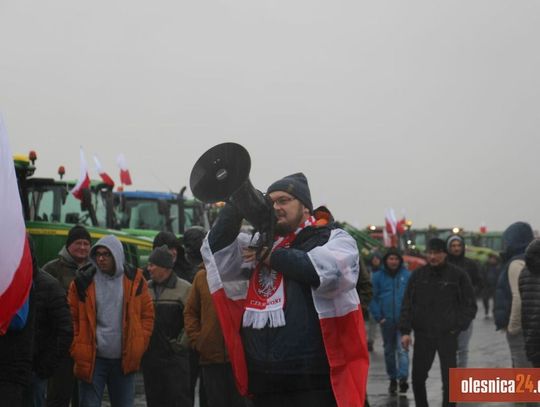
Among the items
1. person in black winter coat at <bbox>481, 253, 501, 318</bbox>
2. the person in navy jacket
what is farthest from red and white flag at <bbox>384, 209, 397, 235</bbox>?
the person in navy jacket

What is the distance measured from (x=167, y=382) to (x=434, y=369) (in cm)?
734

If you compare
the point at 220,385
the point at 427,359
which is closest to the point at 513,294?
the point at 427,359

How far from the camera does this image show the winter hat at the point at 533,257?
9.23 metres

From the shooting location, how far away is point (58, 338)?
743 cm

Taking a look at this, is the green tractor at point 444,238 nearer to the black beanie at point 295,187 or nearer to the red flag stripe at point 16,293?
the black beanie at point 295,187

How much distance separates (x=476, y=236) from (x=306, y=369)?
144ft

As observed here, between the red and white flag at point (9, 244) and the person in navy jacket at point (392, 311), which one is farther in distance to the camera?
the person in navy jacket at point (392, 311)

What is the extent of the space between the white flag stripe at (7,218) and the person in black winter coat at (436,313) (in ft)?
20.3

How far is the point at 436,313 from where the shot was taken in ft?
35.9

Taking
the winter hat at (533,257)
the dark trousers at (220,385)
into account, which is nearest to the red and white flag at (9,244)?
the dark trousers at (220,385)

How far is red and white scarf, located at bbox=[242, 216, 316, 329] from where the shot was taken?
229 inches

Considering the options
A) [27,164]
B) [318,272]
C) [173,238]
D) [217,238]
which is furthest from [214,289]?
[27,164]

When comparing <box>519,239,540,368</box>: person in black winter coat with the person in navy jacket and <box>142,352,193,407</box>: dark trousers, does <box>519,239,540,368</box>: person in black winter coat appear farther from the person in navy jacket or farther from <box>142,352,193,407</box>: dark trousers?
the person in navy jacket

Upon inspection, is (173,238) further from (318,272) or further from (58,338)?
(318,272)
